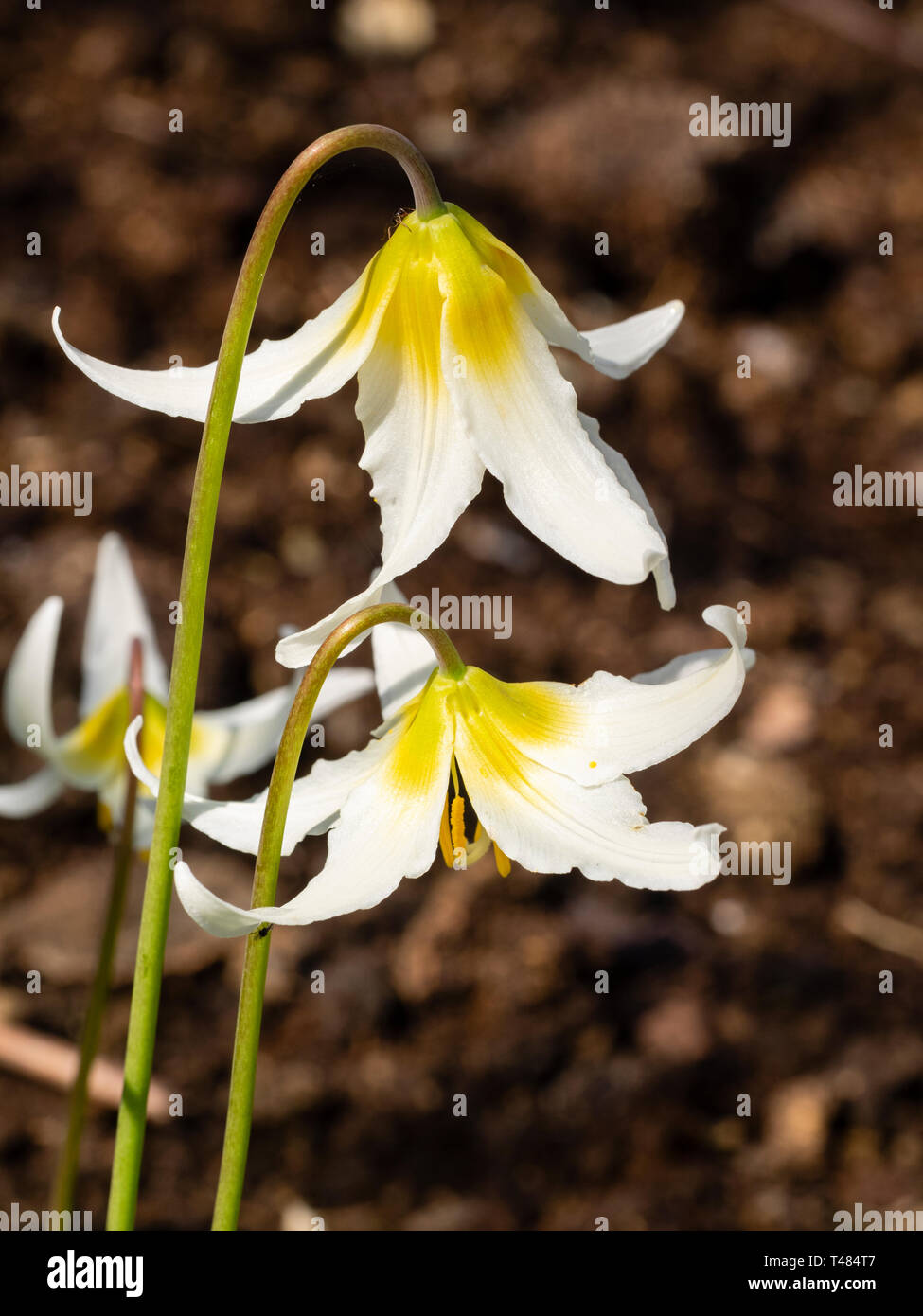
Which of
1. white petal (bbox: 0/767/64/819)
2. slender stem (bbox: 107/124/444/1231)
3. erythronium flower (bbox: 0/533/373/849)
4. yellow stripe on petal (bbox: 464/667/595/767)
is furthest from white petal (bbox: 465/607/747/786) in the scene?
white petal (bbox: 0/767/64/819)

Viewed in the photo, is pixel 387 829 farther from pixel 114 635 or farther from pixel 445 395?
pixel 114 635

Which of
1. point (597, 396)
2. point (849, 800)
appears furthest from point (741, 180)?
point (849, 800)

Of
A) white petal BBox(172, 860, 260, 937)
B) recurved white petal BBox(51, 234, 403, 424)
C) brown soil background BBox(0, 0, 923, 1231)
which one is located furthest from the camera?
brown soil background BBox(0, 0, 923, 1231)

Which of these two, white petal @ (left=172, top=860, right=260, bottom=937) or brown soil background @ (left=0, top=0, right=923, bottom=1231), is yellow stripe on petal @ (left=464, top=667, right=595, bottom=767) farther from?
brown soil background @ (left=0, top=0, right=923, bottom=1231)

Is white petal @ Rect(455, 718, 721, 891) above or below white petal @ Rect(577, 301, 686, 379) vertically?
below

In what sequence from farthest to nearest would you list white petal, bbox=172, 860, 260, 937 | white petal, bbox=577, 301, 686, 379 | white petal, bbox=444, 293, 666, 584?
1. white petal, bbox=577, 301, 686, 379
2. white petal, bbox=444, 293, 666, 584
3. white petal, bbox=172, 860, 260, 937

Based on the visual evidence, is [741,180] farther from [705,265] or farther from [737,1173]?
[737,1173]
